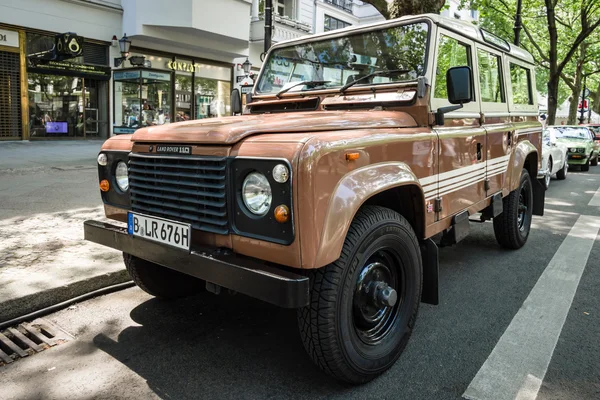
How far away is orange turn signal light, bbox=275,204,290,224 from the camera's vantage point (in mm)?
2351

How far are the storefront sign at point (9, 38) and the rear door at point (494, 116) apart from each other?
14892mm

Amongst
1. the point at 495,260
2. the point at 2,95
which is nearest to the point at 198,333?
the point at 495,260

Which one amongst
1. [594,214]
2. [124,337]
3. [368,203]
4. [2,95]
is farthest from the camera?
[2,95]

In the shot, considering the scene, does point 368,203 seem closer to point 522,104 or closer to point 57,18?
point 522,104

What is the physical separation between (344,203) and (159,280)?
6.62 feet

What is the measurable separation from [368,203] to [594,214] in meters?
7.10

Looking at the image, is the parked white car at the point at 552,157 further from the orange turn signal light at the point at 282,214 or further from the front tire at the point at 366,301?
the orange turn signal light at the point at 282,214

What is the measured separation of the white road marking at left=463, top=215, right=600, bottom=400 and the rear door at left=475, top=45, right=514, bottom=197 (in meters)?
1.03

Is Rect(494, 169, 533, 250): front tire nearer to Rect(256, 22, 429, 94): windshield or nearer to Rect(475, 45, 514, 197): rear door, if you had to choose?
Rect(475, 45, 514, 197): rear door

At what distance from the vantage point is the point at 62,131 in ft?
55.1

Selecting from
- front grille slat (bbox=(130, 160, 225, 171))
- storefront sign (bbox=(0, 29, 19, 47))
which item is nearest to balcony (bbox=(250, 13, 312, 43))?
storefront sign (bbox=(0, 29, 19, 47))

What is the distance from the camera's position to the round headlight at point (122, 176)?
3.34 m

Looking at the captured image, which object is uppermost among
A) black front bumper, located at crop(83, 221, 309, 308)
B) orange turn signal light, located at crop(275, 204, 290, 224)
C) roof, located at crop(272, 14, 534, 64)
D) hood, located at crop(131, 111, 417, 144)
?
roof, located at crop(272, 14, 534, 64)

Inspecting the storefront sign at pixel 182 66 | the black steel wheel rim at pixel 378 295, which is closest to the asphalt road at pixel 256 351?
the black steel wheel rim at pixel 378 295
